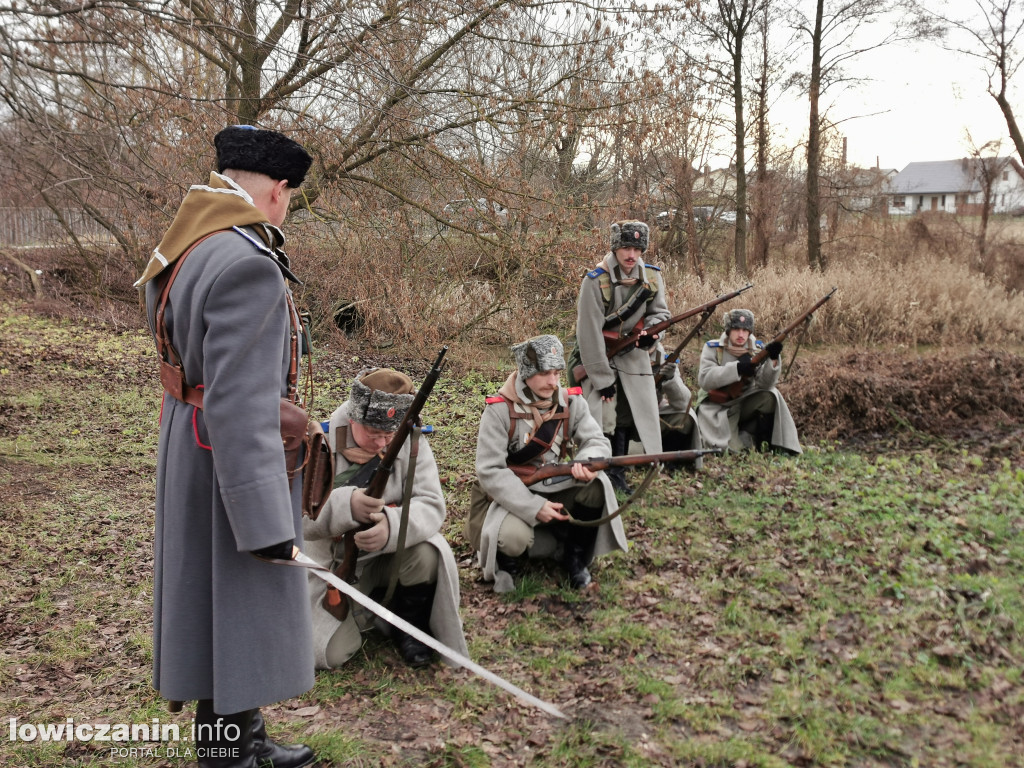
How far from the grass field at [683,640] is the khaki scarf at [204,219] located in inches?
81.7

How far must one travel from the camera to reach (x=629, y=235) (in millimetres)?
7016

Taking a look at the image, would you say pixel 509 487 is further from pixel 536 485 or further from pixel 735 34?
pixel 735 34

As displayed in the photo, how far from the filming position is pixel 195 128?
28.6ft

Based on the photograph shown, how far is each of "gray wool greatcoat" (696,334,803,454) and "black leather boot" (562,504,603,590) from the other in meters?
3.27

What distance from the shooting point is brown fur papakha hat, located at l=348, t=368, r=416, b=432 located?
13.4 ft

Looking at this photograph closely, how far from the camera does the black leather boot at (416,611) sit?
421 cm

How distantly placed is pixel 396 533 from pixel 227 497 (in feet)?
5.46

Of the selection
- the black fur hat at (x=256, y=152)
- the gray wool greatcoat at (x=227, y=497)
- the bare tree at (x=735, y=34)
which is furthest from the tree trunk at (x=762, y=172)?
the gray wool greatcoat at (x=227, y=497)

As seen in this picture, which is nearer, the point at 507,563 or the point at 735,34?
the point at 507,563

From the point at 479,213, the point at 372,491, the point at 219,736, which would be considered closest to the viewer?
the point at 219,736

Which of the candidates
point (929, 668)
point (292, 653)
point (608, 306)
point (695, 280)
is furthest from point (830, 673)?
point (695, 280)

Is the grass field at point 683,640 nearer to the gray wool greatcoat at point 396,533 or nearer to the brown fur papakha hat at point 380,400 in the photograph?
the gray wool greatcoat at point 396,533

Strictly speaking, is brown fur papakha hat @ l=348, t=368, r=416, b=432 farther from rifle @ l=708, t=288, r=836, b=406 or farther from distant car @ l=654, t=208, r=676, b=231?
distant car @ l=654, t=208, r=676, b=231

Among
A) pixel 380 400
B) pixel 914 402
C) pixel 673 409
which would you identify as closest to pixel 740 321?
pixel 673 409
